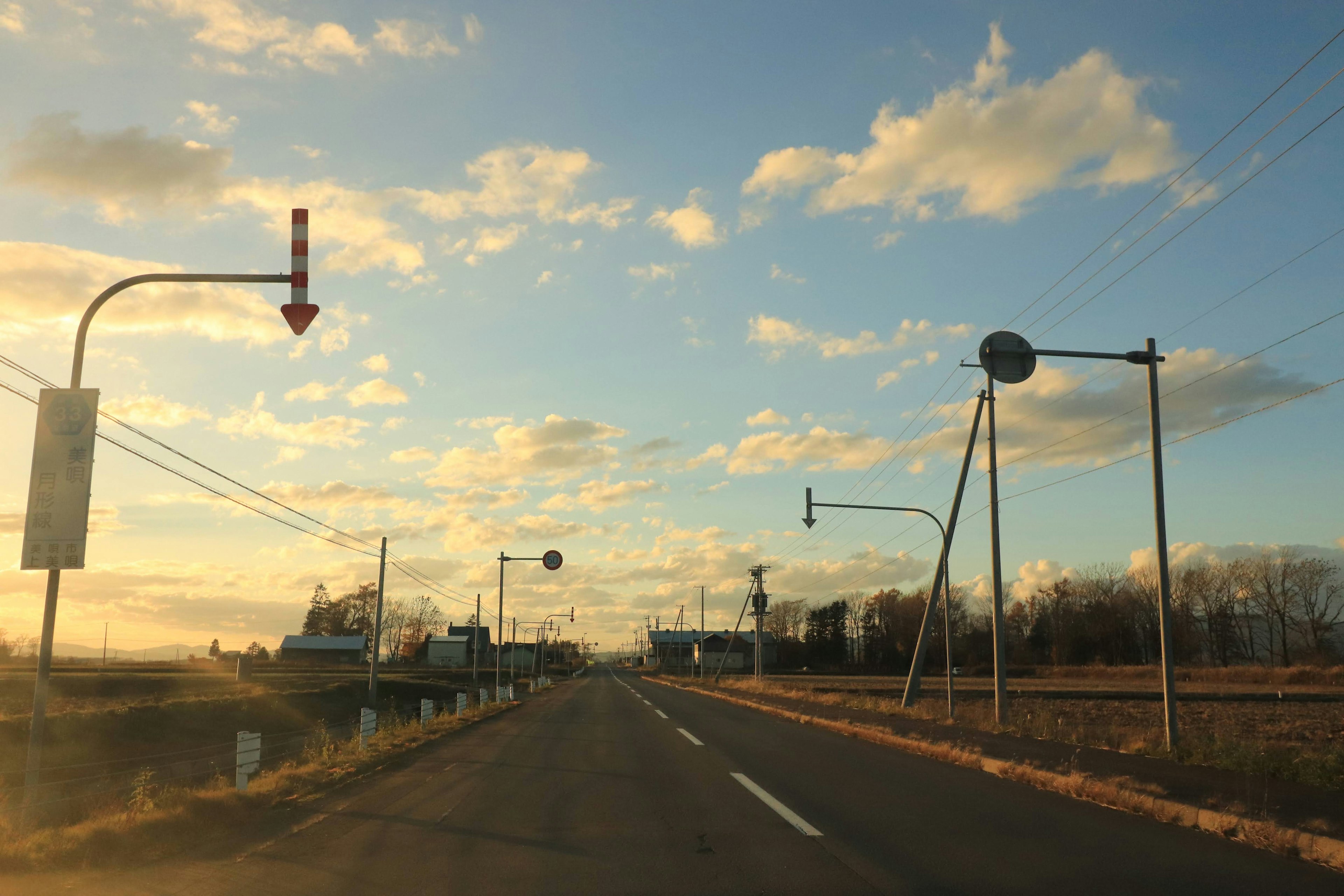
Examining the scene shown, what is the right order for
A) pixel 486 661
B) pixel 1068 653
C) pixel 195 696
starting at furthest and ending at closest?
pixel 486 661 → pixel 1068 653 → pixel 195 696

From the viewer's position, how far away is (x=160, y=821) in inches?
354

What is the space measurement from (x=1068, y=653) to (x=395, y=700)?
78038mm

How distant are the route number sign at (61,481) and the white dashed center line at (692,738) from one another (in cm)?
1247

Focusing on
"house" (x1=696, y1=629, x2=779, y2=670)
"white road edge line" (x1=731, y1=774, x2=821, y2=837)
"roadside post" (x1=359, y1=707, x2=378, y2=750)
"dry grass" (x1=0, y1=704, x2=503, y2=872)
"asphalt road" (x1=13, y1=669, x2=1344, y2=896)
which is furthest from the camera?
"house" (x1=696, y1=629, x2=779, y2=670)

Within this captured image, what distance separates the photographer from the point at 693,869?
692 centimetres

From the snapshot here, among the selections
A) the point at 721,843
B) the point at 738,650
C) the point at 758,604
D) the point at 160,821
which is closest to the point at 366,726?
the point at 160,821

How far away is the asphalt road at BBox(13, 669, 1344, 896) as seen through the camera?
6.49 meters

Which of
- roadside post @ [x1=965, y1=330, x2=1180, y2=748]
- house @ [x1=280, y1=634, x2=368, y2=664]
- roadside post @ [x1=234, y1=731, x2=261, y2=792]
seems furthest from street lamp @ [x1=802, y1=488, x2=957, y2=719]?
house @ [x1=280, y1=634, x2=368, y2=664]

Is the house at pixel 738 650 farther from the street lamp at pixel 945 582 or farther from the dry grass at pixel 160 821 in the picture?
the dry grass at pixel 160 821

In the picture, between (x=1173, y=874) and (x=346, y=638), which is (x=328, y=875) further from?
(x=346, y=638)

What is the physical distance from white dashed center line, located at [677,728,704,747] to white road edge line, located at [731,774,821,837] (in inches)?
226

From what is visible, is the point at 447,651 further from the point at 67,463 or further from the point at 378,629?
the point at 67,463

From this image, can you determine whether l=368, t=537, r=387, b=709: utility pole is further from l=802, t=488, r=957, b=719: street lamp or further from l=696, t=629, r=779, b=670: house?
l=696, t=629, r=779, b=670: house

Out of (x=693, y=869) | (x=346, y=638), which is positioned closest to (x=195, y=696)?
(x=693, y=869)
